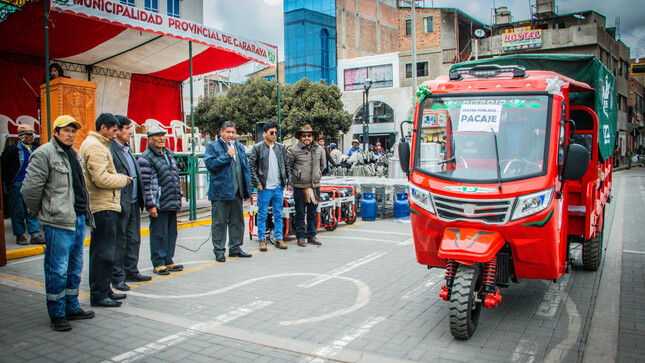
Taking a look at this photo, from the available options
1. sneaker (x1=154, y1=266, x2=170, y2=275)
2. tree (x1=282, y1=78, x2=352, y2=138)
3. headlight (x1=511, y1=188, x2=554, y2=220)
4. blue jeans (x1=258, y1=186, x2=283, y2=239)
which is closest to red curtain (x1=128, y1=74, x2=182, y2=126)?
blue jeans (x1=258, y1=186, x2=283, y2=239)

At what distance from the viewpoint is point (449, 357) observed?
3955 millimetres

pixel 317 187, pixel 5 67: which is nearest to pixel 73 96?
pixel 5 67

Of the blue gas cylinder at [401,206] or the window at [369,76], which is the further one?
the window at [369,76]

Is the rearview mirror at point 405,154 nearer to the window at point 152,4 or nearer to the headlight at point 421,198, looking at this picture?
the headlight at point 421,198

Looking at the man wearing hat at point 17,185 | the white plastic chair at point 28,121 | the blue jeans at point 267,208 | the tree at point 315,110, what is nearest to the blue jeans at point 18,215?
the man wearing hat at point 17,185

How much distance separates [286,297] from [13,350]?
8.78 ft

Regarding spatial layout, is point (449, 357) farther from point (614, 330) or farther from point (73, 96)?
point (73, 96)

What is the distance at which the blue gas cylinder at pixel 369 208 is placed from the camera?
11.7 metres

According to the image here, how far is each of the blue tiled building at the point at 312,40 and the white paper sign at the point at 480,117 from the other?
4247 cm

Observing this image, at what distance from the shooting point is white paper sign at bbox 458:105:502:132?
4.84 m

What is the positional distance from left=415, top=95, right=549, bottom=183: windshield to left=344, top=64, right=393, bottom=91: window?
39373 millimetres

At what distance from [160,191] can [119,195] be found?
1.19 metres

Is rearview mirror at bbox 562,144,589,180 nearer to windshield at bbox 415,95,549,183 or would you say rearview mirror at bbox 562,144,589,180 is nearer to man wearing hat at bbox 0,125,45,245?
windshield at bbox 415,95,549,183

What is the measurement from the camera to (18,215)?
343 inches
